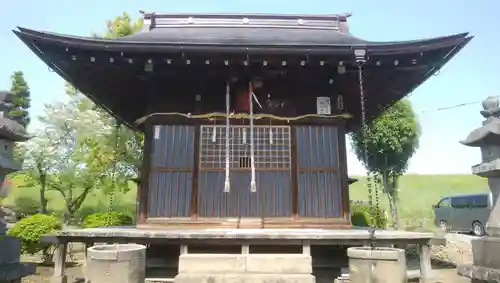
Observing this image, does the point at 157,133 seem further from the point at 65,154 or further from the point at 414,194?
the point at 414,194

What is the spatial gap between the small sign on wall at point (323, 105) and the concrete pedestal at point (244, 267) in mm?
3853

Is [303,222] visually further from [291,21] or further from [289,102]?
[291,21]

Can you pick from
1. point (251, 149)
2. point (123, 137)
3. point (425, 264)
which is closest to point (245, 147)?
point (251, 149)

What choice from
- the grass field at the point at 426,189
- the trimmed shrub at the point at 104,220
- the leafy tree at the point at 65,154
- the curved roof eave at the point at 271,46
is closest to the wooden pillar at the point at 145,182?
the curved roof eave at the point at 271,46

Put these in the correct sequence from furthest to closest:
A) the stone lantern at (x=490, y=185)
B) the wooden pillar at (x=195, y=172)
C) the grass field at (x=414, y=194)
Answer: the grass field at (x=414, y=194)
the wooden pillar at (x=195, y=172)
the stone lantern at (x=490, y=185)

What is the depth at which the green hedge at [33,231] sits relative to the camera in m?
10.4

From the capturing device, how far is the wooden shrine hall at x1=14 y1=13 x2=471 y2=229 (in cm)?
706

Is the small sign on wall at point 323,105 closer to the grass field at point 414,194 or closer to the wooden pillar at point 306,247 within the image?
the wooden pillar at point 306,247

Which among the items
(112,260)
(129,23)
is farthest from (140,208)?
(129,23)

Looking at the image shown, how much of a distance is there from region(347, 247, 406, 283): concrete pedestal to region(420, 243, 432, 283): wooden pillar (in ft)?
5.79

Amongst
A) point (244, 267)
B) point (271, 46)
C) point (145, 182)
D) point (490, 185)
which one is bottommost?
point (244, 267)

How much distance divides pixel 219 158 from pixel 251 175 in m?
0.87

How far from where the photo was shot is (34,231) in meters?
10.5

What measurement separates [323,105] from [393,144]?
685 inches
